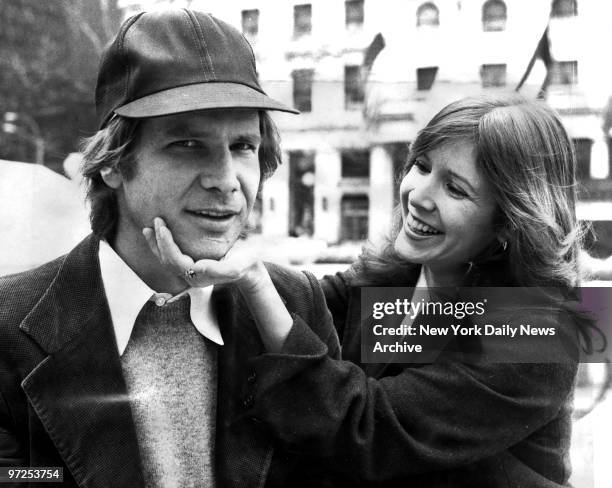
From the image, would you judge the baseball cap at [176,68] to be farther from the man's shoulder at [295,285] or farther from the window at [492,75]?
the window at [492,75]

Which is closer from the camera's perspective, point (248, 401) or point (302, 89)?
point (248, 401)

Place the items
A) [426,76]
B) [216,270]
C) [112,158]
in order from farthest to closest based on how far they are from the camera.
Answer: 1. [426,76]
2. [112,158]
3. [216,270]

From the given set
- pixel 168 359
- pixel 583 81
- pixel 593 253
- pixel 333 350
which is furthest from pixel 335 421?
pixel 583 81

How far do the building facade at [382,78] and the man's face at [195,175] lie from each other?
0.28m

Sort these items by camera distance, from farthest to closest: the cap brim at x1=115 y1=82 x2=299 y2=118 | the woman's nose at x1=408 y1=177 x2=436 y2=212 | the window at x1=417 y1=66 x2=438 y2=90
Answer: the window at x1=417 y1=66 x2=438 y2=90 < the woman's nose at x1=408 y1=177 x2=436 y2=212 < the cap brim at x1=115 y1=82 x2=299 y2=118

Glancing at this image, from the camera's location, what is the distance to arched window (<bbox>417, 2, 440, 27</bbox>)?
5.78ft

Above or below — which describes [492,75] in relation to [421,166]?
above

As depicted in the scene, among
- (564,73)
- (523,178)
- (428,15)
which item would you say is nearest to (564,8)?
(564,73)

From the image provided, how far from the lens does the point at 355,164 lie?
1.83 meters

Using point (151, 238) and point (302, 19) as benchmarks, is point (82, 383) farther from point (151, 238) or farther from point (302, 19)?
point (302, 19)

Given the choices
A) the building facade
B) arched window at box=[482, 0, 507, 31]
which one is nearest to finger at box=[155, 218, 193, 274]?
the building facade

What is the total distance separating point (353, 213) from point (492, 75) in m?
0.58

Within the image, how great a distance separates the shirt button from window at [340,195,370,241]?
556mm

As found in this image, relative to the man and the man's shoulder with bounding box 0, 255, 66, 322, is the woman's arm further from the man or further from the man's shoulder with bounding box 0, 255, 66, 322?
the man's shoulder with bounding box 0, 255, 66, 322
